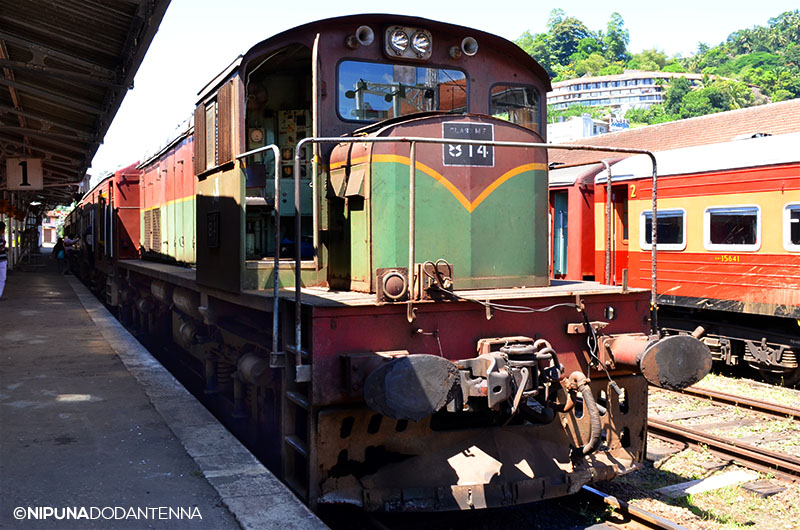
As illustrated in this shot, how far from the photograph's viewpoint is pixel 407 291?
454cm

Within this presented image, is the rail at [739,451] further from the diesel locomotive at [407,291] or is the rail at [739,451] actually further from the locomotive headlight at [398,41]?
the locomotive headlight at [398,41]

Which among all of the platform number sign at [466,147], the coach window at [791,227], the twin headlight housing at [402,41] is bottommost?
the coach window at [791,227]

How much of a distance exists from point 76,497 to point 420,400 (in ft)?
7.00

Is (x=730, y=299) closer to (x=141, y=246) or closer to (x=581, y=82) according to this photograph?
(x=141, y=246)

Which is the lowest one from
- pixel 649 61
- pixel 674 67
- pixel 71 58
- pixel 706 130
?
pixel 71 58

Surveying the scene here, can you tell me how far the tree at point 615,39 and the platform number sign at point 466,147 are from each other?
182088mm

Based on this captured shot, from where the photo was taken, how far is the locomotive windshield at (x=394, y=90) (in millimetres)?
5531

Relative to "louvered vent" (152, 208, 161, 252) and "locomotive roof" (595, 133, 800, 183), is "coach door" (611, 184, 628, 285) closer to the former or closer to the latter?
"locomotive roof" (595, 133, 800, 183)

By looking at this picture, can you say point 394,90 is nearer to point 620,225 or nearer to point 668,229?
point 668,229

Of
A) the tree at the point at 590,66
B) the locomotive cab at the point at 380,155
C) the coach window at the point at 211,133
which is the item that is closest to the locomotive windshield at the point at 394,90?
the locomotive cab at the point at 380,155

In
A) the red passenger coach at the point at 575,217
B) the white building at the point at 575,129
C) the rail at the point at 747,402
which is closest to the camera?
the rail at the point at 747,402

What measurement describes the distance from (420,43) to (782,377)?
24.8 feet

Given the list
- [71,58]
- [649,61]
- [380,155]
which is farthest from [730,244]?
[649,61]

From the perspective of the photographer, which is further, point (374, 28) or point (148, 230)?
point (148, 230)
